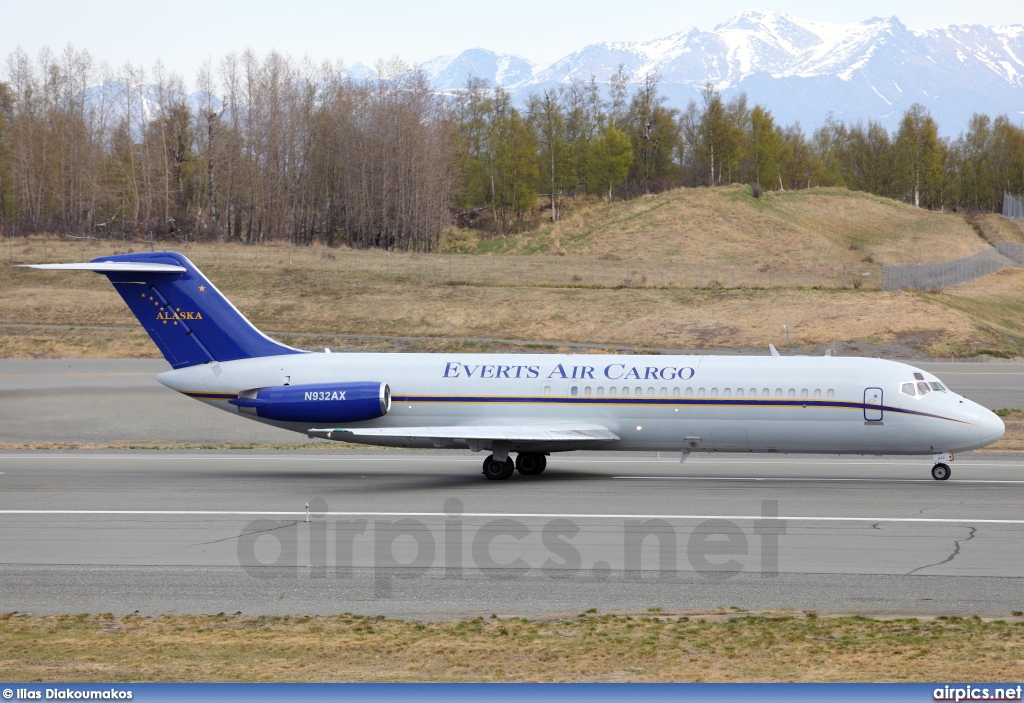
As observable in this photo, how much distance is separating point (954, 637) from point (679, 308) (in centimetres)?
5438

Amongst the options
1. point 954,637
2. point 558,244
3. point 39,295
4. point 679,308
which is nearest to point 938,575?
point 954,637

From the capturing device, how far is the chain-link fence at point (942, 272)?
77062 millimetres

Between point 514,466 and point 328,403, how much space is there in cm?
535

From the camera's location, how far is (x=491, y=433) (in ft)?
89.2

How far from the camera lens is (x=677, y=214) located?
10588cm

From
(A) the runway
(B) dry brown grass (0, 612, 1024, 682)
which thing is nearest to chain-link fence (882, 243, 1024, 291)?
(A) the runway

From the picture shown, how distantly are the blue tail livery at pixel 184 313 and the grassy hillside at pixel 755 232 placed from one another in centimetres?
6971

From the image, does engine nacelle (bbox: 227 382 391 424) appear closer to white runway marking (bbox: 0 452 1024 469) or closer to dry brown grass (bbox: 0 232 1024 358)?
white runway marking (bbox: 0 452 1024 469)

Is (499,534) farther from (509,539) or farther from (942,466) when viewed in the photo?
(942,466)

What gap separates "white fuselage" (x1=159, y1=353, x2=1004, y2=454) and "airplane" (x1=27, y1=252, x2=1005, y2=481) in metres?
0.04

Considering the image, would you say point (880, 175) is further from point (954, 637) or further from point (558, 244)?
point (954, 637)

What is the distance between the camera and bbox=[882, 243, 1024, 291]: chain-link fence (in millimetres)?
77062

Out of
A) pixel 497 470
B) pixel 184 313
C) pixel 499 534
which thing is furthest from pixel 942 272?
pixel 499 534

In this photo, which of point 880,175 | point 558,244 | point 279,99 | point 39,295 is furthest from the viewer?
point 880,175
